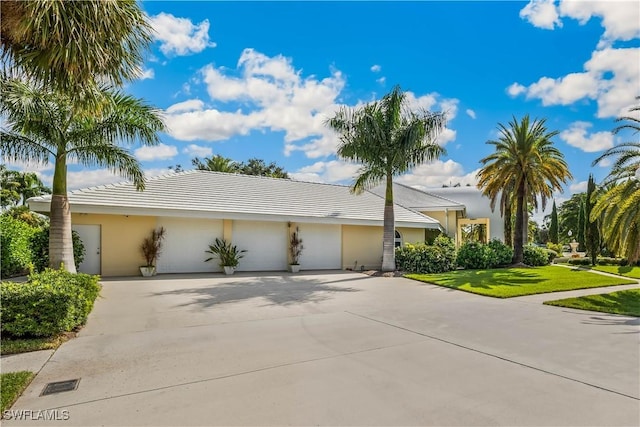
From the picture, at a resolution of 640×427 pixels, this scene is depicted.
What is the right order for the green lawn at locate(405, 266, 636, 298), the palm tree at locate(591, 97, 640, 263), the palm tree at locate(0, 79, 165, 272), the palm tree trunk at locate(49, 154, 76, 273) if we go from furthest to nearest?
the green lawn at locate(405, 266, 636, 298) → the palm tree at locate(591, 97, 640, 263) → the palm tree trunk at locate(49, 154, 76, 273) → the palm tree at locate(0, 79, 165, 272)

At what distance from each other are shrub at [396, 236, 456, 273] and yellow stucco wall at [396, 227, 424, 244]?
12.6 feet

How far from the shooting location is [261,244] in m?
18.7

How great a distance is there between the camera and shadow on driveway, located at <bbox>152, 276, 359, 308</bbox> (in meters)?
10.7

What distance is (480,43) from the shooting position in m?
14.2

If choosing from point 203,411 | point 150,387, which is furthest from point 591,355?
point 150,387

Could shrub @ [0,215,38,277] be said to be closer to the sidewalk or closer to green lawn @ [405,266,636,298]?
the sidewalk

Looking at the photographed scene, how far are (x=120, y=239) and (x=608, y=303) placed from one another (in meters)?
17.9

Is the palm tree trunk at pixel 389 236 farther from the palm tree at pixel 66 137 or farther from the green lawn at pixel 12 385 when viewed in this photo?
the green lawn at pixel 12 385

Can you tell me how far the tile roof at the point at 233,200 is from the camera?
1487 cm

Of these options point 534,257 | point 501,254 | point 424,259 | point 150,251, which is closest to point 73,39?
point 150,251

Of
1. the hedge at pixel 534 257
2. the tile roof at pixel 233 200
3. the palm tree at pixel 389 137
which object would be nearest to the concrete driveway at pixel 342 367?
the tile roof at pixel 233 200

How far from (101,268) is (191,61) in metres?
9.31

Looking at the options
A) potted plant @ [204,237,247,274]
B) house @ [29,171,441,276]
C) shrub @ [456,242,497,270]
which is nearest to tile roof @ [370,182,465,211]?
house @ [29,171,441,276]

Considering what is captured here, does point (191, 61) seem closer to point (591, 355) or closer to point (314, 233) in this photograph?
point (314, 233)
